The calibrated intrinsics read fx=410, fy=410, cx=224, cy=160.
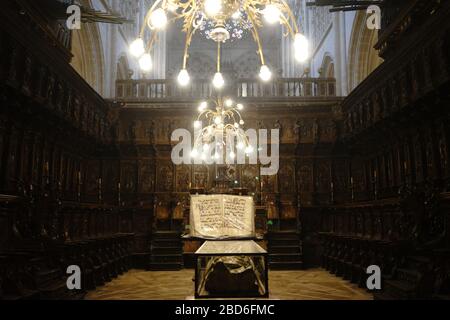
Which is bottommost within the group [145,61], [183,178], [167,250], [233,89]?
[167,250]

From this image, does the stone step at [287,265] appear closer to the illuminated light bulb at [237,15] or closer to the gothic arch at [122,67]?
the illuminated light bulb at [237,15]

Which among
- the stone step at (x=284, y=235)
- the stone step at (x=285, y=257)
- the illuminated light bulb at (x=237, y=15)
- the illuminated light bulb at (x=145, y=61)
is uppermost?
the illuminated light bulb at (x=237, y=15)

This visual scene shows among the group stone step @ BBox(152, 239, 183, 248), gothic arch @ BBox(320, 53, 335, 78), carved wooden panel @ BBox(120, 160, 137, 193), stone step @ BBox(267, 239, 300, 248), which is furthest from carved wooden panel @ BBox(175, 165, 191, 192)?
gothic arch @ BBox(320, 53, 335, 78)

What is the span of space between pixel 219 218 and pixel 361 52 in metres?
12.4

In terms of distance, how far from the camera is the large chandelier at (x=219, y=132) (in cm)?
1140

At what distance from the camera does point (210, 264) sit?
14.7 feet

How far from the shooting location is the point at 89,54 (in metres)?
15.1

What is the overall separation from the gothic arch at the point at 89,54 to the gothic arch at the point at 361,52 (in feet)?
30.7

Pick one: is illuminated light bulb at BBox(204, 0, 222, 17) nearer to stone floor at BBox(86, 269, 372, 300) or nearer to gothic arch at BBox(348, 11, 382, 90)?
stone floor at BBox(86, 269, 372, 300)

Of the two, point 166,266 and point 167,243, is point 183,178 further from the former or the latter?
point 166,266

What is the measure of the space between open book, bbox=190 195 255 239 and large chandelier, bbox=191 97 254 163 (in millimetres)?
6692

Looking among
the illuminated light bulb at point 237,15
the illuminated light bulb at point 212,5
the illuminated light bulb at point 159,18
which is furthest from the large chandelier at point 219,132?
the illuminated light bulb at point 212,5

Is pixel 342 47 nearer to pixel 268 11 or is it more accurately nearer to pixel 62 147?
pixel 62 147

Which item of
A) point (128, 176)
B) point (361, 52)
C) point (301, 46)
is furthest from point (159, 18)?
point (361, 52)
